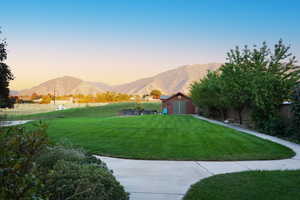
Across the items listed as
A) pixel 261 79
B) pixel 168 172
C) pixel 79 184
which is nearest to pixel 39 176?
pixel 79 184

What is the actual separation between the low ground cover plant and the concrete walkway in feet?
3.57

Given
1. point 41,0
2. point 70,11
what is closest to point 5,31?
point 41,0

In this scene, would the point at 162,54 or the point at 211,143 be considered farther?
the point at 162,54

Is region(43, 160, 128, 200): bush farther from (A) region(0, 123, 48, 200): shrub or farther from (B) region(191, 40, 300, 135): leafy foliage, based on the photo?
(B) region(191, 40, 300, 135): leafy foliage

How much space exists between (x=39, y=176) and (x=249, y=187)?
11.4 feet

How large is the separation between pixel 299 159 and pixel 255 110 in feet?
24.4

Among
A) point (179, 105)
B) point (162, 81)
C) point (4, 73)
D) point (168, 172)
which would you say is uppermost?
point (162, 81)

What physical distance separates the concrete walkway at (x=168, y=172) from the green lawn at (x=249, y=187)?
284 mm

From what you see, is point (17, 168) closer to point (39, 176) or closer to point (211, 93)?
point (39, 176)

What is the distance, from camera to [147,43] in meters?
25.2

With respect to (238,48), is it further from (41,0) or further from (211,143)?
(41,0)

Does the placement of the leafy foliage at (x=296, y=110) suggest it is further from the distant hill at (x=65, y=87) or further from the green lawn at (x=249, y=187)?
the distant hill at (x=65, y=87)

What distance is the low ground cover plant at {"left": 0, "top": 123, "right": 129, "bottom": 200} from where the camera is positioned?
1.65m

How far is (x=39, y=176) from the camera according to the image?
2510 millimetres
